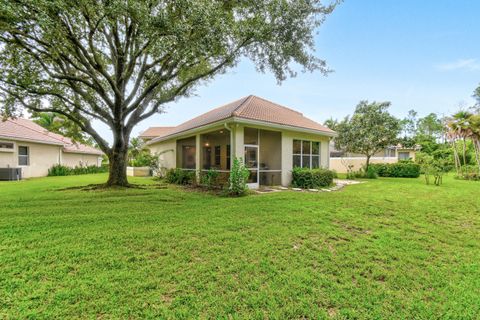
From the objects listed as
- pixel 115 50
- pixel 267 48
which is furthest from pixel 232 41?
pixel 115 50

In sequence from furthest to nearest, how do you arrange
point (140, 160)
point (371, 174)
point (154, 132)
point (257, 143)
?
point (154, 132) → point (140, 160) → point (371, 174) → point (257, 143)

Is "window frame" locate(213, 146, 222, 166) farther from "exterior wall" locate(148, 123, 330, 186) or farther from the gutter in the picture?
the gutter

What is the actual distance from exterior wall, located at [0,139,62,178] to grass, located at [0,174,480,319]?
481 inches

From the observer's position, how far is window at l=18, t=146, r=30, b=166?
51.3 ft

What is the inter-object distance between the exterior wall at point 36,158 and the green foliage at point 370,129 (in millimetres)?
24432

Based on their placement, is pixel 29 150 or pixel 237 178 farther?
pixel 29 150

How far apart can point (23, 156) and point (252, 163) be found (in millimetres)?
17333

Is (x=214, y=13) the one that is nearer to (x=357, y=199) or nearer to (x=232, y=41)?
(x=232, y=41)

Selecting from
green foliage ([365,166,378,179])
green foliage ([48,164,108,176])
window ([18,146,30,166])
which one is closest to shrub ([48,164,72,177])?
green foliage ([48,164,108,176])

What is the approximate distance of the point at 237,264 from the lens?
336 centimetres

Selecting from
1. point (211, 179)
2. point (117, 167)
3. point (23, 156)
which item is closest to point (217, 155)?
point (211, 179)

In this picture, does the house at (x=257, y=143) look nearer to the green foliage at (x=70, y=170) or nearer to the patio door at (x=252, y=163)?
the patio door at (x=252, y=163)

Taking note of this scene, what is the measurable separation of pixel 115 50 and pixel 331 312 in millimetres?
11874

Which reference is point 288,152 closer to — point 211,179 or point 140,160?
point 211,179
